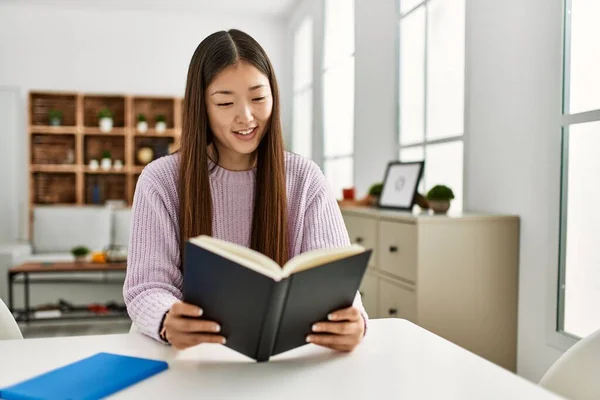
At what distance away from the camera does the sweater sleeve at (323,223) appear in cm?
144

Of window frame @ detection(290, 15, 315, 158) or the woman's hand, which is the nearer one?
the woman's hand

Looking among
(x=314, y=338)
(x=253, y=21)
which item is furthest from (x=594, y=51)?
(x=253, y=21)

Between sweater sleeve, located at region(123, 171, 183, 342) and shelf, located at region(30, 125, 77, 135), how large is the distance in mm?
5434

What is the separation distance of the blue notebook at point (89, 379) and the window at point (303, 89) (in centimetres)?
517

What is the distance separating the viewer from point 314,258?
985 mm

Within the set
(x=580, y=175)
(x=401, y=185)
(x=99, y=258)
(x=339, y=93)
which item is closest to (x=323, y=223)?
(x=580, y=175)

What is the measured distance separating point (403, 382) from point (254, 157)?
0.76 m

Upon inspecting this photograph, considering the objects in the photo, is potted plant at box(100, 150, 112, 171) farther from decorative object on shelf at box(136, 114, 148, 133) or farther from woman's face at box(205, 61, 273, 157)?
woman's face at box(205, 61, 273, 157)

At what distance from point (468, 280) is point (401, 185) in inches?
34.0

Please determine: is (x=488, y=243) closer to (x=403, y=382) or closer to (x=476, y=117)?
(x=476, y=117)

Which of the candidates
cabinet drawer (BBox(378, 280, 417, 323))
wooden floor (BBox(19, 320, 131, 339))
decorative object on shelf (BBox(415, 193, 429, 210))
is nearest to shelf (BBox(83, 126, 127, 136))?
wooden floor (BBox(19, 320, 131, 339))

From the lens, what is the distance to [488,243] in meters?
2.66

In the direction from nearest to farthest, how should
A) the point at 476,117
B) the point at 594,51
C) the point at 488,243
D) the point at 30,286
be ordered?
the point at 594,51
the point at 488,243
the point at 476,117
the point at 30,286

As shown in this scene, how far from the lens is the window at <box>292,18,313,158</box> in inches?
244
